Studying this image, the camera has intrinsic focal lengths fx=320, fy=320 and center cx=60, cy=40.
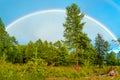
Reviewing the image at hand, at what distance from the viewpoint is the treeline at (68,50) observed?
196ft

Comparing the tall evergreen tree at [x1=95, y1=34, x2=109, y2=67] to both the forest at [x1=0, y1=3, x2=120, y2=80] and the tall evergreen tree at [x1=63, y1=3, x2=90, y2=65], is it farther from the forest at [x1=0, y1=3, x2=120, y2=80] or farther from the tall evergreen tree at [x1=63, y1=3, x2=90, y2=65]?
the tall evergreen tree at [x1=63, y1=3, x2=90, y2=65]

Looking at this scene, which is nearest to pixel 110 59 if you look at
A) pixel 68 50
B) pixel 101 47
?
pixel 101 47

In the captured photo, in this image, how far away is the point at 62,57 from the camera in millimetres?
74562

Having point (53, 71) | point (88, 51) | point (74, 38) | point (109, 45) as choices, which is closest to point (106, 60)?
point (109, 45)

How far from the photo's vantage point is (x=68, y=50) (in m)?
62.5

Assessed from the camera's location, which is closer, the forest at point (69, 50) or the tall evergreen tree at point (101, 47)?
the forest at point (69, 50)

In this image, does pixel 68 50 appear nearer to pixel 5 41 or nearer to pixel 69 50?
pixel 69 50

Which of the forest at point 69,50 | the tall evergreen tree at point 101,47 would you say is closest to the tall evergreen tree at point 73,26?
the forest at point 69,50

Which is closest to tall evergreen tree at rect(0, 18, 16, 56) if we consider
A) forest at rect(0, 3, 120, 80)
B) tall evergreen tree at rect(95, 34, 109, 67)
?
forest at rect(0, 3, 120, 80)

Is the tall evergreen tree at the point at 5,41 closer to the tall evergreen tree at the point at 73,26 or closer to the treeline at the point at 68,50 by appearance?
the treeline at the point at 68,50

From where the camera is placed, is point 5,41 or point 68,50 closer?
point 68,50

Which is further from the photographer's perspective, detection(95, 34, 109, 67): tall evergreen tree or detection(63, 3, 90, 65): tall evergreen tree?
detection(95, 34, 109, 67): tall evergreen tree

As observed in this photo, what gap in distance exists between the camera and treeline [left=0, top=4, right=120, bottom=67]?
196ft

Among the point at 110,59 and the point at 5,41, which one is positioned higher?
the point at 5,41
